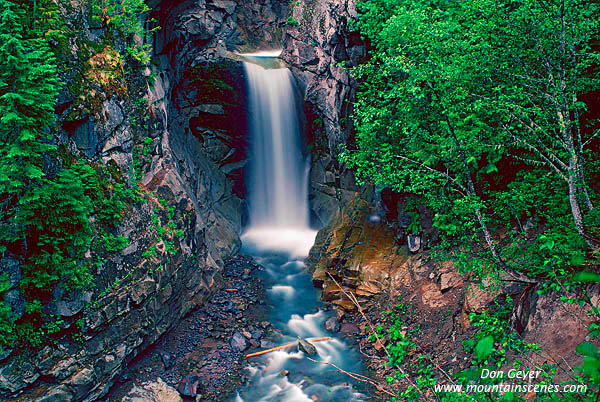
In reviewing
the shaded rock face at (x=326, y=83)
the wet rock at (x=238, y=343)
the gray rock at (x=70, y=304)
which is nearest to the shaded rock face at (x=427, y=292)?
the shaded rock face at (x=326, y=83)

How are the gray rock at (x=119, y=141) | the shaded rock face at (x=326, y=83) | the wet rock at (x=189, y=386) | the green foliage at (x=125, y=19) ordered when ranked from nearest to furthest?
the wet rock at (x=189, y=386), the gray rock at (x=119, y=141), the green foliage at (x=125, y=19), the shaded rock face at (x=326, y=83)

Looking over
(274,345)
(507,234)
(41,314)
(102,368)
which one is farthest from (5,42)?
(507,234)

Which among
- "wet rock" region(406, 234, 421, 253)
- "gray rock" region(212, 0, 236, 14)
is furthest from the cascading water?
"wet rock" region(406, 234, 421, 253)

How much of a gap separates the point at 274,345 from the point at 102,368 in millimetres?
4186

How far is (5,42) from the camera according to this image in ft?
19.1

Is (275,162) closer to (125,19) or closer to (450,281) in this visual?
(125,19)

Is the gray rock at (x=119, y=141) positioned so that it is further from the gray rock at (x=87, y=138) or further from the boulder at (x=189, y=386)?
the boulder at (x=189, y=386)

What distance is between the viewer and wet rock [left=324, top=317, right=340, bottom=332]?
10367mm

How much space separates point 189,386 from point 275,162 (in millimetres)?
12059

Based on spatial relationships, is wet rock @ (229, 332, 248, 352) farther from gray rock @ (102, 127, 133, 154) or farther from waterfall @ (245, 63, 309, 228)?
waterfall @ (245, 63, 309, 228)

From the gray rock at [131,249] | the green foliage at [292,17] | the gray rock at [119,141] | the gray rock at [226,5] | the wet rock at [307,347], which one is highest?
the gray rock at [226,5]

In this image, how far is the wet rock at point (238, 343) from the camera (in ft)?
31.0

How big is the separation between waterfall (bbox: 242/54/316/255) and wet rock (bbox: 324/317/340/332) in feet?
21.2

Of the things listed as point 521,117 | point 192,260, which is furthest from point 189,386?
point 521,117
